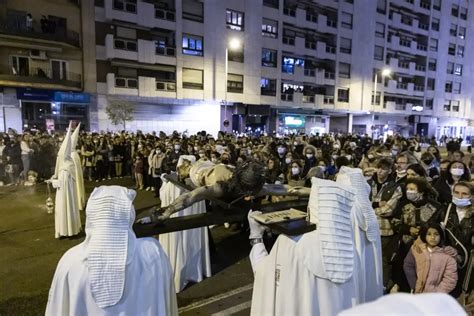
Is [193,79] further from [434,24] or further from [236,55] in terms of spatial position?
[434,24]

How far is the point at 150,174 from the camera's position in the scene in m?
12.4

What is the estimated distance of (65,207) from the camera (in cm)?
739

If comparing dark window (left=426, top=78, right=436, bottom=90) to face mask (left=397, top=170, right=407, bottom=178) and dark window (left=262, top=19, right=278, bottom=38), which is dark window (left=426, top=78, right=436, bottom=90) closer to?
dark window (left=262, top=19, right=278, bottom=38)

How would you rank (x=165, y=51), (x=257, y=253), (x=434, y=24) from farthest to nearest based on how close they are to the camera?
1. (x=434, y=24)
2. (x=165, y=51)
3. (x=257, y=253)

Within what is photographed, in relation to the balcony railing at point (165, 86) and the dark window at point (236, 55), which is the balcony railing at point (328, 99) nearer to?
the dark window at point (236, 55)

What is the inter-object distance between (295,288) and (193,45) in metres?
26.8

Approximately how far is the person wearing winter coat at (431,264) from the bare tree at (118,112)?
864 inches

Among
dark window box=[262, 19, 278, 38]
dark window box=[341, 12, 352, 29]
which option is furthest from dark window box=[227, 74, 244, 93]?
dark window box=[341, 12, 352, 29]

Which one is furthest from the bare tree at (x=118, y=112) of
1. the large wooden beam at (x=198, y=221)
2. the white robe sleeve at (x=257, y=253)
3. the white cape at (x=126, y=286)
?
the white cape at (x=126, y=286)

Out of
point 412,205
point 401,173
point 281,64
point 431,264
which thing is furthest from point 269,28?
point 431,264

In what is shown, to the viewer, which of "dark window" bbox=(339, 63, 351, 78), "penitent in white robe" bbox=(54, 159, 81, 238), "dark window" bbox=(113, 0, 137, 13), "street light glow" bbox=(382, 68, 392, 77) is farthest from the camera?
"street light glow" bbox=(382, 68, 392, 77)

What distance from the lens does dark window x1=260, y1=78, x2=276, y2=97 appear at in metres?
30.7

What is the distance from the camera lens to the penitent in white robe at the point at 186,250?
5301 mm

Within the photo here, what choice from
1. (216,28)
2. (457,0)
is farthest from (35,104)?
(457,0)
